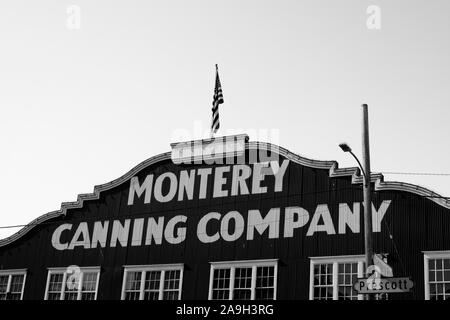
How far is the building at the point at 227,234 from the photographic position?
79.6 ft

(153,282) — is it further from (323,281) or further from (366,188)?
(366,188)

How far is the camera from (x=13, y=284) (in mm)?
34000

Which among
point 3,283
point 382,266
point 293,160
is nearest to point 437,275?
point 382,266

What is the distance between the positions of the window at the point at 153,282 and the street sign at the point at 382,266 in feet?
31.3

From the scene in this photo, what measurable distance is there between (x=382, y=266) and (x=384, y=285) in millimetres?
7580

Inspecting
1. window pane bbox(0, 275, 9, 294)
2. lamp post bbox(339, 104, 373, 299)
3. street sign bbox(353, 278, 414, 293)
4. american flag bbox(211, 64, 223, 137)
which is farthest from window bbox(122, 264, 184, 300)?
street sign bbox(353, 278, 414, 293)

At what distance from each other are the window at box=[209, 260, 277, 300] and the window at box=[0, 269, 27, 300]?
41.0ft

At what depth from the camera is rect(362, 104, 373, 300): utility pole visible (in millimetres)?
18017

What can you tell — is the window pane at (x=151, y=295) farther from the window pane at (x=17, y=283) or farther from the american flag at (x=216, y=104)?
the window pane at (x=17, y=283)

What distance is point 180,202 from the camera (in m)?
30.1

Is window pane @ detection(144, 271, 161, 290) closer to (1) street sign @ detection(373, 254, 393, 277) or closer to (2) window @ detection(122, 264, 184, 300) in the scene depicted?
(2) window @ detection(122, 264, 184, 300)

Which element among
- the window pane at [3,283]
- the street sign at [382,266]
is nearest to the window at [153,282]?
the window pane at [3,283]

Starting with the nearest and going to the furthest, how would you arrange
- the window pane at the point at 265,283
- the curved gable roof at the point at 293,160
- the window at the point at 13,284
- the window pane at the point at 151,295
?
the curved gable roof at the point at 293,160, the window pane at the point at 265,283, the window pane at the point at 151,295, the window at the point at 13,284
